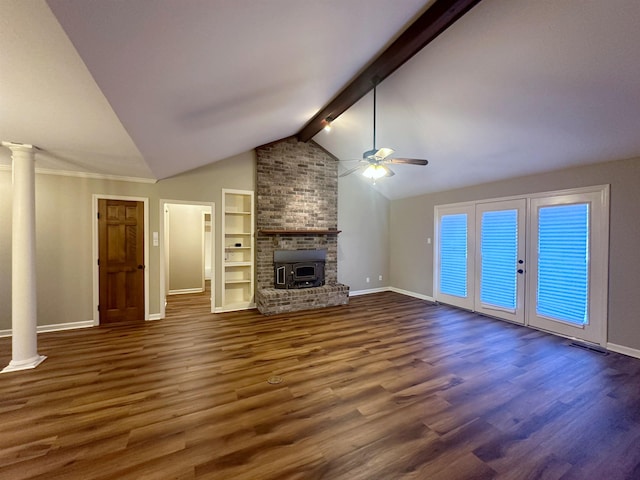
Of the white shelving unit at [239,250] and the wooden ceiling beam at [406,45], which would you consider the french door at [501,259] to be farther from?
the white shelving unit at [239,250]

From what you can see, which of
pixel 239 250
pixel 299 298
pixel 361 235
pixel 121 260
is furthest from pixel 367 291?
pixel 121 260

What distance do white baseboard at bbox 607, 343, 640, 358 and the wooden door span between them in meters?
7.18

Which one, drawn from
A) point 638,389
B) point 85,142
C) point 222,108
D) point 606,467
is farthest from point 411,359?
point 85,142

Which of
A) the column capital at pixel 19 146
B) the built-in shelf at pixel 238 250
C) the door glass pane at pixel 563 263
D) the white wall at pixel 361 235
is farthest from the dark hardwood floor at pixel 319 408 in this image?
the white wall at pixel 361 235

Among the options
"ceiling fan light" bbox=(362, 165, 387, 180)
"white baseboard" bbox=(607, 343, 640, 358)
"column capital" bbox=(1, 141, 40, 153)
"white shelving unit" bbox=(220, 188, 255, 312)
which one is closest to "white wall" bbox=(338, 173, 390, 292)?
"white shelving unit" bbox=(220, 188, 255, 312)

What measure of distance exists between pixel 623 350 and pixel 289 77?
17.5 ft

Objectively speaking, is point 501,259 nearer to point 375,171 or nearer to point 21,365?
point 375,171

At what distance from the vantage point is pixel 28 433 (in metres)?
1.95

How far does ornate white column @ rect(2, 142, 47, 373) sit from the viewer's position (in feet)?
9.43

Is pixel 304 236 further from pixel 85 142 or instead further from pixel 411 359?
pixel 85 142

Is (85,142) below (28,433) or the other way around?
the other way around

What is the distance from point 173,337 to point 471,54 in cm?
521

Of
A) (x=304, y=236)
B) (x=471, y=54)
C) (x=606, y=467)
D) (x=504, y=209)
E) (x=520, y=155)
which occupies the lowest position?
(x=606, y=467)

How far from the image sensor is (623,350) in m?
3.34
